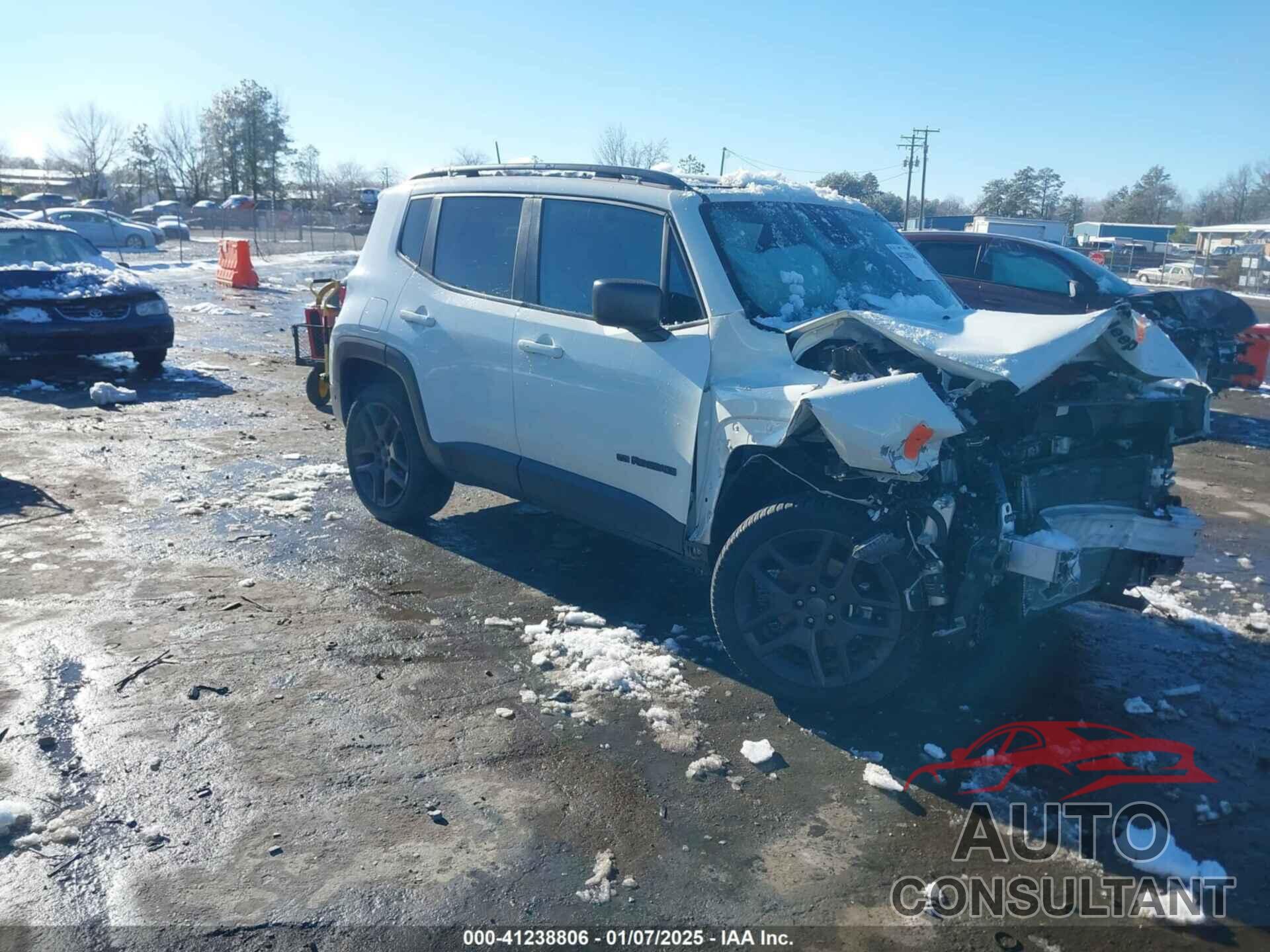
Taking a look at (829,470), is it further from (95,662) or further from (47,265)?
(47,265)

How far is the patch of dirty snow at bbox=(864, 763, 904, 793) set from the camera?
3.61m

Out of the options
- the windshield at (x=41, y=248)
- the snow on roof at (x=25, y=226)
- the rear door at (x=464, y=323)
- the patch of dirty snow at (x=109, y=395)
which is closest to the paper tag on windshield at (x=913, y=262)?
the rear door at (x=464, y=323)

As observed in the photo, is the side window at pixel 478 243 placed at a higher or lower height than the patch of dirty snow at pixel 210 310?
higher

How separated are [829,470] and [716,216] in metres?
1.44

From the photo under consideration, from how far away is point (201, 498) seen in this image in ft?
22.7

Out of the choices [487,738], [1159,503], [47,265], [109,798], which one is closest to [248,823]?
[109,798]

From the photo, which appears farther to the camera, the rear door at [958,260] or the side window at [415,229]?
the rear door at [958,260]

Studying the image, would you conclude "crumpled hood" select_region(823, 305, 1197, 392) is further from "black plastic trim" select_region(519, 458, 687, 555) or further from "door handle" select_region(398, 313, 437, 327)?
"door handle" select_region(398, 313, 437, 327)

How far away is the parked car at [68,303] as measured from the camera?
10.3 metres

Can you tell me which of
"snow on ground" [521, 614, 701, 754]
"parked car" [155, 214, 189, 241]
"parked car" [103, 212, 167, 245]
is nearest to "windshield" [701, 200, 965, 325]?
"snow on ground" [521, 614, 701, 754]

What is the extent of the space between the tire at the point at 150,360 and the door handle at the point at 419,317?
6.63m

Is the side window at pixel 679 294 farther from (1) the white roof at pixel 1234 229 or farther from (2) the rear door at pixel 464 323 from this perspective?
(1) the white roof at pixel 1234 229

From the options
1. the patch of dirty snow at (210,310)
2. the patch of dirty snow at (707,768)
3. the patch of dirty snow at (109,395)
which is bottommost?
the patch of dirty snow at (707,768)

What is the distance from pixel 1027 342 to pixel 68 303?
1007 cm
